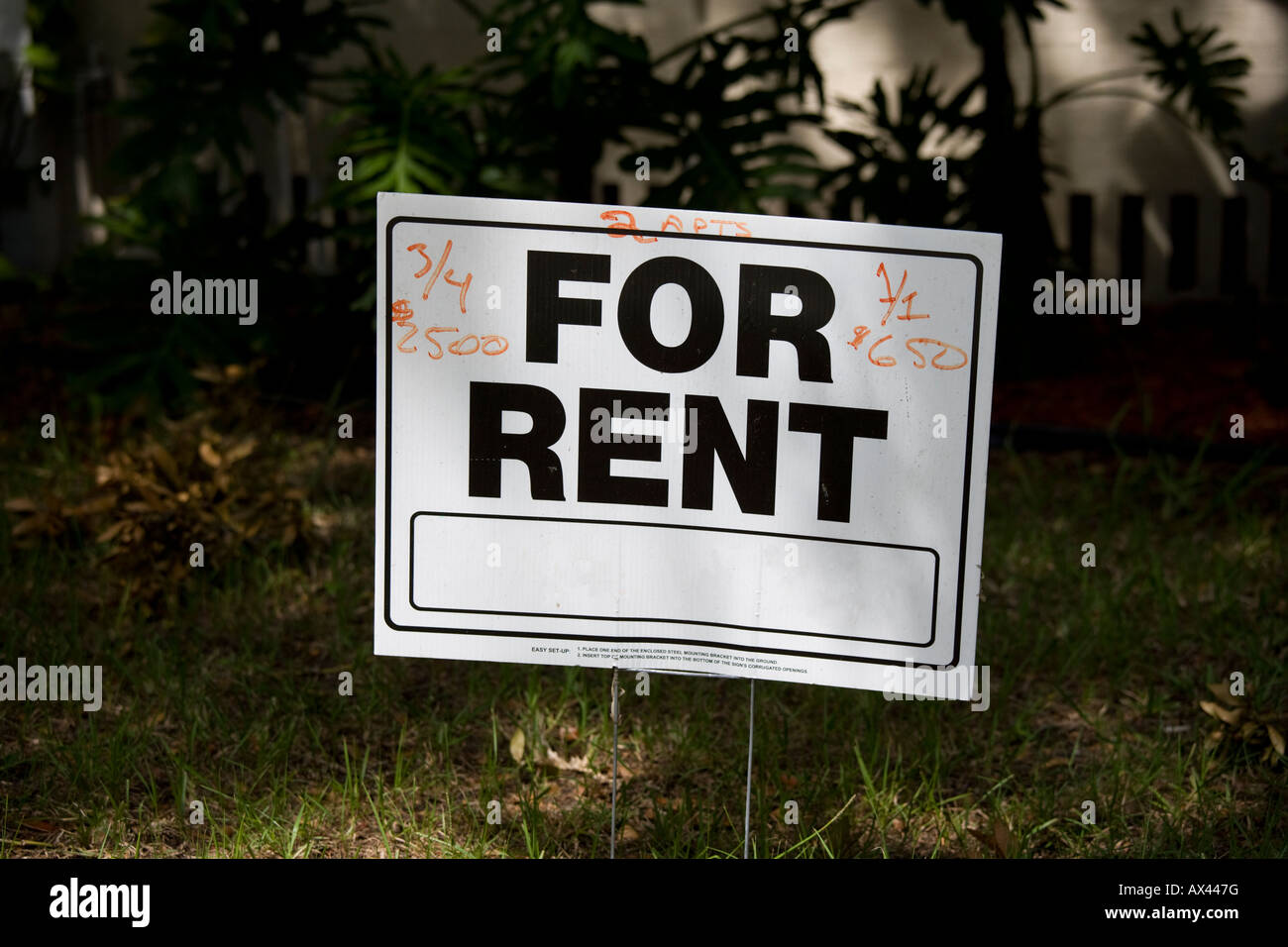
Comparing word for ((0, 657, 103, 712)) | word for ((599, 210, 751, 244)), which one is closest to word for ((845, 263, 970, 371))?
word for ((599, 210, 751, 244))

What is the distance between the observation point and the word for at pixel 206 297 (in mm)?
4434

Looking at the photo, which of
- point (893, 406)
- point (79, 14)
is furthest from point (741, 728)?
point (79, 14)

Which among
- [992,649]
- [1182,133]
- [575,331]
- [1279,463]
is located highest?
[1182,133]

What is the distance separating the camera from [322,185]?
8.40 metres

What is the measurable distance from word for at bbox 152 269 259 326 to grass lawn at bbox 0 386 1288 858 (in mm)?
435

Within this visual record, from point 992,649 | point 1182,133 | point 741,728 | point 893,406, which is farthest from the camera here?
point 1182,133

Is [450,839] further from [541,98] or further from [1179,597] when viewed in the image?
[541,98]

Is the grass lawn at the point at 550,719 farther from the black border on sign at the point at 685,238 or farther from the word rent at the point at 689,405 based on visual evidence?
the word rent at the point at 689,405

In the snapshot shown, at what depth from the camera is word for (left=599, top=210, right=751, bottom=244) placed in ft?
7.16

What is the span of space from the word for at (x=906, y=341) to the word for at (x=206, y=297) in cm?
290

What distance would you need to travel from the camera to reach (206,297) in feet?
15.3

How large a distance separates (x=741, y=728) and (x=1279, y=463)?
9.76 feet

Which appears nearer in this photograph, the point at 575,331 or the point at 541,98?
the point at 575,331
